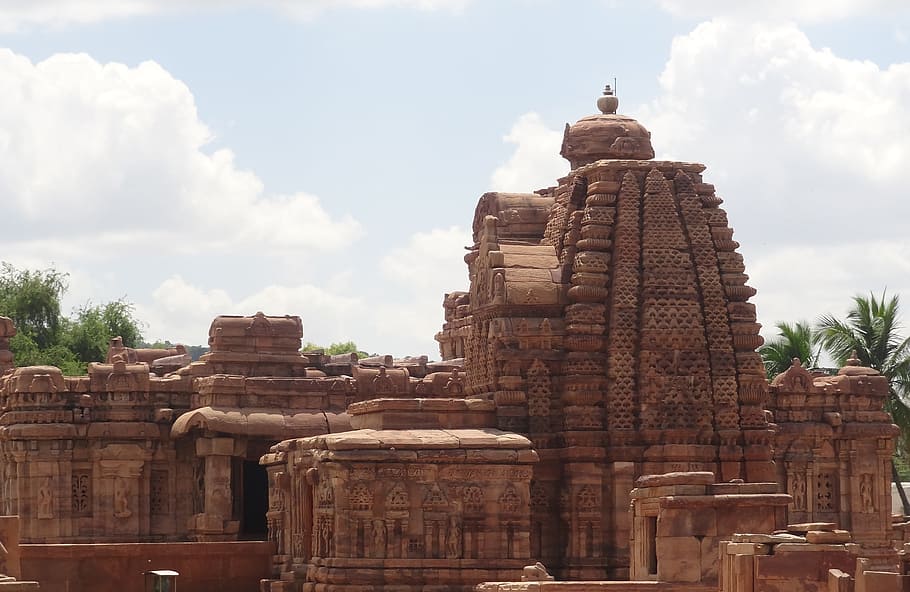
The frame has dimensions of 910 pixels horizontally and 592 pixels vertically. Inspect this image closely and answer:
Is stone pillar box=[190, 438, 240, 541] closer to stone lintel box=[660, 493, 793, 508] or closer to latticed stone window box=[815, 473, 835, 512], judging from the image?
latticed stone window box=[815, 473, 835, 512]

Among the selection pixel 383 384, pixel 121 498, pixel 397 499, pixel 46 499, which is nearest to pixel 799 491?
pixel 383 384

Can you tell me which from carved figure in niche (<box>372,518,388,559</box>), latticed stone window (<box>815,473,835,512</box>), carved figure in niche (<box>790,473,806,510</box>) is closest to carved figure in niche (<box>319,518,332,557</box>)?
carved figure in niche (<box>372,518,388,559</box>)

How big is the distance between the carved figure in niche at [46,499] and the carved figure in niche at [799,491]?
14.3m

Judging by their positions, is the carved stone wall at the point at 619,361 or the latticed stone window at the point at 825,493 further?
the latticed stone window at the point at 825,493

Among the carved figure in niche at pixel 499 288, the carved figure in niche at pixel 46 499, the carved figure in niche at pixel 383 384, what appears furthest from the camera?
the carved figure in niche at pixel 383 384

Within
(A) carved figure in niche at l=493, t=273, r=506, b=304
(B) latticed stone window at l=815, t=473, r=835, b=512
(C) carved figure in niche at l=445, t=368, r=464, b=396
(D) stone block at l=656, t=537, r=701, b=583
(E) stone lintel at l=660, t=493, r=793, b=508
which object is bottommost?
(D) stone block at l=656, t=537, r=701, b=583

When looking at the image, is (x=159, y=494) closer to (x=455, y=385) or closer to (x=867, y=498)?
(x=455, y=385)

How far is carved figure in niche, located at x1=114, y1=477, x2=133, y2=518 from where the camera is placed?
48.9 meters

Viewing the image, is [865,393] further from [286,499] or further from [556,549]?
[286,499]

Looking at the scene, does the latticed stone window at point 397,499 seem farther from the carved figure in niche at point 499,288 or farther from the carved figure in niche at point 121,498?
the carved figure in niche at point 121,498

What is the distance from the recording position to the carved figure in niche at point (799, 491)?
1889 inches

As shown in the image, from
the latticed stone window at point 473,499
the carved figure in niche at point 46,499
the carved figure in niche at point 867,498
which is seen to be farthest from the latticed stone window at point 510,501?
the carved figure in niche at point 46,499

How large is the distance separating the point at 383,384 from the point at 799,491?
8349mm

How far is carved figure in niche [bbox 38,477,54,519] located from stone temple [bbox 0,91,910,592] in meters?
0.05
